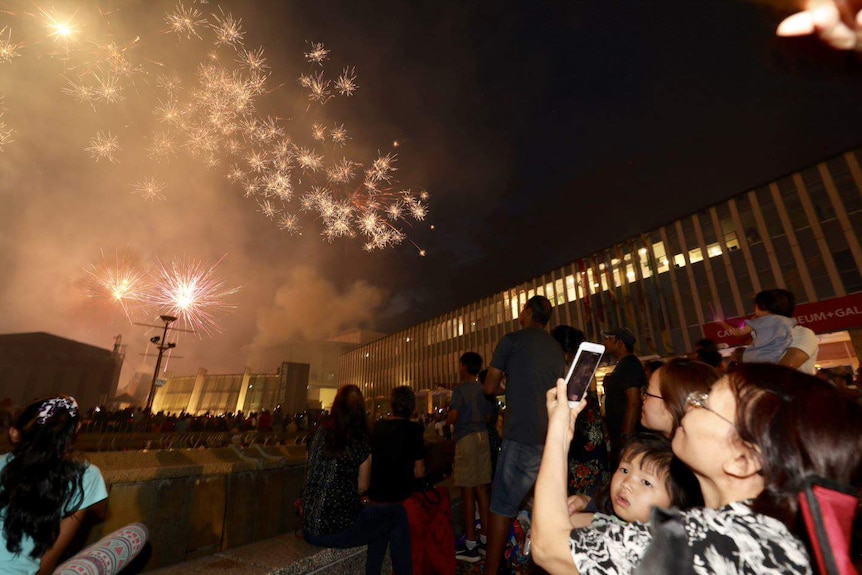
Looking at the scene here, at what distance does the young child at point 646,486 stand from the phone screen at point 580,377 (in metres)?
0.68

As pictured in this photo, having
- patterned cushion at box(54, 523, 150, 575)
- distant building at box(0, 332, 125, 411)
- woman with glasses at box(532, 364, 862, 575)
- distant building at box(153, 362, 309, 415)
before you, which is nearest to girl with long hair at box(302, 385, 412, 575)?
patterned cushion at box(54, 523, 150, 575)

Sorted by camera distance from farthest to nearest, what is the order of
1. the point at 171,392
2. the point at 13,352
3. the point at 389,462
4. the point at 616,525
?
the point at 171,392 < the point at 13,352 < the point at 389,462 < the point at 616,525

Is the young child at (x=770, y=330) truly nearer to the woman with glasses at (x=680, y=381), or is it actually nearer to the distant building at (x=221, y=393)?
the woman with glasses at (x=680, y=381)

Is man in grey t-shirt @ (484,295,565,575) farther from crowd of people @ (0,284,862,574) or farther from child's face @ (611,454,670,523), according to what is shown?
child's face @ (611,454,670,523)

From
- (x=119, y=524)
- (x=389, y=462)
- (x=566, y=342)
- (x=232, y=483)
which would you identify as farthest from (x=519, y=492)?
(x=119, y=524)

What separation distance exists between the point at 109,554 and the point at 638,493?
301 cm

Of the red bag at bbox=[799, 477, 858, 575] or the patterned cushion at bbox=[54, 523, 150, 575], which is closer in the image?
the red bag at bbox=[799, 477, 858, 575]

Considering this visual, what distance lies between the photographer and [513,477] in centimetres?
304

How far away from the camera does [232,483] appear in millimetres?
3479

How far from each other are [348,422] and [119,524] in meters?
1.73

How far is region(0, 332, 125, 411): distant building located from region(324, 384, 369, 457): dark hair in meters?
70.0

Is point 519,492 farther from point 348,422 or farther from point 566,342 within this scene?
point 566,342

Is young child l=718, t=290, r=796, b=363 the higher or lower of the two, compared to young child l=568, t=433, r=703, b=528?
higher

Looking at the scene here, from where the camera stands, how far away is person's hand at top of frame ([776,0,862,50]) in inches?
118
